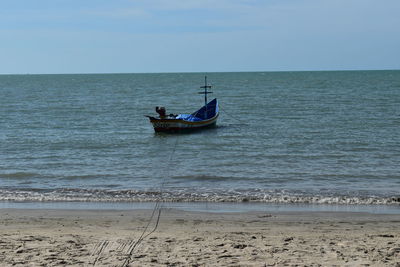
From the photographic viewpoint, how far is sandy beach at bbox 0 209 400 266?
29.2 ft

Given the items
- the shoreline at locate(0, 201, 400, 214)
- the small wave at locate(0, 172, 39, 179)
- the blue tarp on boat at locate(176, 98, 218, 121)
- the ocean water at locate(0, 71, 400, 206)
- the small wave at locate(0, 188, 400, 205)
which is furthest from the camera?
the blue tarp on boat at locate(176, 98, 218, 121)

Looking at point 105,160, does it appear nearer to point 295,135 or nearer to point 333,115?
point 295,135

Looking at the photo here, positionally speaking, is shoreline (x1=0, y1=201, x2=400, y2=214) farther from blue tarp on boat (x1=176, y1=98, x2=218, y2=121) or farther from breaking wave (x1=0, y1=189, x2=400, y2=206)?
blue tarp on boat (x1=176, y1=98, x2=218, y2=121)

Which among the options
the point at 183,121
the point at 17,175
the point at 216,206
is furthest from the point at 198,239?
the point at 183,121

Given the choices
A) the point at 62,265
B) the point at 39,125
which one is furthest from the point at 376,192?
the point at 39,125

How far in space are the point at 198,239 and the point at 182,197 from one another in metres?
4.96

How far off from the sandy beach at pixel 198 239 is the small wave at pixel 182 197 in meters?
1.49

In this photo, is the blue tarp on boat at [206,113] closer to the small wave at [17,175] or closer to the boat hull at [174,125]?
A: the boat hull at [174,125]

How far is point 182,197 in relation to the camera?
15180 mm

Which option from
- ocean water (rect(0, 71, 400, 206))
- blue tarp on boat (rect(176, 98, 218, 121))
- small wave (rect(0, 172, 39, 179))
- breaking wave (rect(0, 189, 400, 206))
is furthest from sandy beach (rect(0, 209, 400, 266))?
blue tarp on boat (rect(176, 98, 218, 121))

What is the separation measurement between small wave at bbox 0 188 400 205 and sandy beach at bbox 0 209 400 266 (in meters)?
1.49

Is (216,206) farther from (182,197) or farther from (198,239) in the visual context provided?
(198,239)

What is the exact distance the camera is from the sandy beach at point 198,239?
8.89 metres

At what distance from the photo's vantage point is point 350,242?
32.4 feet
